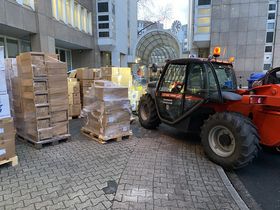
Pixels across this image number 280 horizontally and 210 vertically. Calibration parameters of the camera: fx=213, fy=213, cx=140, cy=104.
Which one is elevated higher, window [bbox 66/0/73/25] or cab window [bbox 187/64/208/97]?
window [bbox 66/0/73/25]

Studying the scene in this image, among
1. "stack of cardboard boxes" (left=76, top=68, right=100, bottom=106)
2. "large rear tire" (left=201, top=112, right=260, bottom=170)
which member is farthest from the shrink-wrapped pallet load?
"large rear tire" (left=201, top=112, right=260, bottom=170)

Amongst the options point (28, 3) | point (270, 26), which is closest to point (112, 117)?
point (28, 3)

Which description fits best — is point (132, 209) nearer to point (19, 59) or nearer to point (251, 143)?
point (251, 143)

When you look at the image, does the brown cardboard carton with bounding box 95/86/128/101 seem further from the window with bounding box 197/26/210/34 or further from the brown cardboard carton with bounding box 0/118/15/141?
the window with bounding box 197/26/210/34

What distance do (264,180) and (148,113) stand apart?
137 inches

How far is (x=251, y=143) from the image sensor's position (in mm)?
3605

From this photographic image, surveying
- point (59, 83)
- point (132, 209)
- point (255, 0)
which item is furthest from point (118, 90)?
point (255, 0)

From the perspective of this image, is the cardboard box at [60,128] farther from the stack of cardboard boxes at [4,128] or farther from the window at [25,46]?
the window at [25,46]

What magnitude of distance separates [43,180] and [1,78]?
1939 millimetres

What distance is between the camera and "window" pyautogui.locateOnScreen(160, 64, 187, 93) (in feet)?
16.8

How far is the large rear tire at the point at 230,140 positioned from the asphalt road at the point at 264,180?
0.34 m

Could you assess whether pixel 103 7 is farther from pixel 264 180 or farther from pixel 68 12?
pixel 264 180

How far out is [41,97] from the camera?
189 inches

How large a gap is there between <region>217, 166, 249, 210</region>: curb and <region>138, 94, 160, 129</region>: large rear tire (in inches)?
104
